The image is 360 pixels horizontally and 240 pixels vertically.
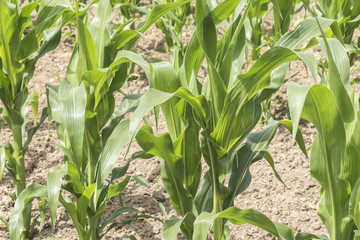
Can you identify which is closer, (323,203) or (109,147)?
(323,203)

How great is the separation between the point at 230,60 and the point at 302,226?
1079 mm

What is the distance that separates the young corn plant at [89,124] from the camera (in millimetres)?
1878

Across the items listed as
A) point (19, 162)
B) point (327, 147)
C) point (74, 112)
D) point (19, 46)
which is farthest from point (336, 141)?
point (19, 162)

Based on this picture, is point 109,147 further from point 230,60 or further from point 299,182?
point 299,182

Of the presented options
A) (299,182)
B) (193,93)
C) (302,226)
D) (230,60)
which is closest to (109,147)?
(193,93)

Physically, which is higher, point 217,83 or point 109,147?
point 217,83

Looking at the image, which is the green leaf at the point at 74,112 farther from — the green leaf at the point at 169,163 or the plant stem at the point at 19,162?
the plant stem at the point at 19,162

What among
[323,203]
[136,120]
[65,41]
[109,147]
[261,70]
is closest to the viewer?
[136,120]

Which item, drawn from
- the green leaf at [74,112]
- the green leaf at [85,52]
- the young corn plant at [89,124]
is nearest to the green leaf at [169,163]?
the young corn plant at [89,124]

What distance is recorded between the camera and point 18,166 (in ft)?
7.86

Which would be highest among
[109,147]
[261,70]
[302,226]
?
[261,70]

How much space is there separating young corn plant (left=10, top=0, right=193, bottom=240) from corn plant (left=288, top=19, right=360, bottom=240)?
533mm

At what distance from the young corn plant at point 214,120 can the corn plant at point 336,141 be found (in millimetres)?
119

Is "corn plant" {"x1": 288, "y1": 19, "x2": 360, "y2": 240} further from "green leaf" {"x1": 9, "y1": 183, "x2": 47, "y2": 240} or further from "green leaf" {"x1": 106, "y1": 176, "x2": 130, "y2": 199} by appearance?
"green leaf" {"x1": 9, "y1": 183, "x2": 47, "y2": 240}
